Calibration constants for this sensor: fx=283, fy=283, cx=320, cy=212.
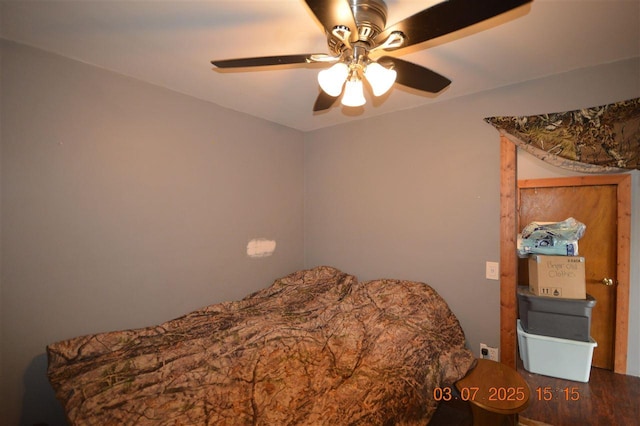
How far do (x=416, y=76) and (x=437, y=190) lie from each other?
1.26m

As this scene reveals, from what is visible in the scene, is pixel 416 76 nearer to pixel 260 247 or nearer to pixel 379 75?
pixel 379 75

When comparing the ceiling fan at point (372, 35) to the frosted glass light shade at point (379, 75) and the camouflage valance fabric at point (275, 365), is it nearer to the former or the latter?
the frosted glass light shade at point (379, 75)

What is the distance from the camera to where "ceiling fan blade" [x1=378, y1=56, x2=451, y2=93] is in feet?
4.26

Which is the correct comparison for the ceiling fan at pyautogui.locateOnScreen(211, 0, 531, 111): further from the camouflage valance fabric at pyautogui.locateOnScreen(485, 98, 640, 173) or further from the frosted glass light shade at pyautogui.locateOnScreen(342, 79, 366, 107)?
the camouflage valance fabric at pyautogui.locateOnScreen(485, 98, 640, 173)

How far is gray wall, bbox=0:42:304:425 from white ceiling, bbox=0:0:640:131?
0.74ft

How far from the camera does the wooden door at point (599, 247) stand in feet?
9.12

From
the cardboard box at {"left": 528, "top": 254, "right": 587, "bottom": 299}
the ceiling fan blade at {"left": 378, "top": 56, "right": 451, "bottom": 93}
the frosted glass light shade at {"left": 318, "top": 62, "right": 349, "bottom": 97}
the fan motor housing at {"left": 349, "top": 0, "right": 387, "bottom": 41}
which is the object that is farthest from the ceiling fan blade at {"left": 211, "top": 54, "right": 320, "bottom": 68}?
the cardboard box at {"left": 528, "top": 254, "right": 587, "bottom": 299}

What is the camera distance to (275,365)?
1.66m

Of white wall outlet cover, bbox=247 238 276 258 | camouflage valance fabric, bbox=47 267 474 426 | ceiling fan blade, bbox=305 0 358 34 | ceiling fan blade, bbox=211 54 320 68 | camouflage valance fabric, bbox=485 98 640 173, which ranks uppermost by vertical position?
ceiling fan blade, bbox=305 0 358 34

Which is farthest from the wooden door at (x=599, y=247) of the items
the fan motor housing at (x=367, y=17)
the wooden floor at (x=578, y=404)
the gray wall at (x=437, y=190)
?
the fan motor housing at (x=367, y=17)

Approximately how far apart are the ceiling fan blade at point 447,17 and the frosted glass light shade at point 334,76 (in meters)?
0.21

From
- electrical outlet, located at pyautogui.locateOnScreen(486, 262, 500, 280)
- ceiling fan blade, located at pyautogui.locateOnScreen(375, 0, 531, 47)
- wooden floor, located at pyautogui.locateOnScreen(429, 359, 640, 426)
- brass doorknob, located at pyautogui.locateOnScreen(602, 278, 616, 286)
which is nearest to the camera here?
ceiling fan blade, located at pyautogui.locateOnScreen(375, 0, 531, 47)

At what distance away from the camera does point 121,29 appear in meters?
1.51

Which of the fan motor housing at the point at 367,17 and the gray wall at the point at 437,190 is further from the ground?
the fan motor housing at the point at 367,17
